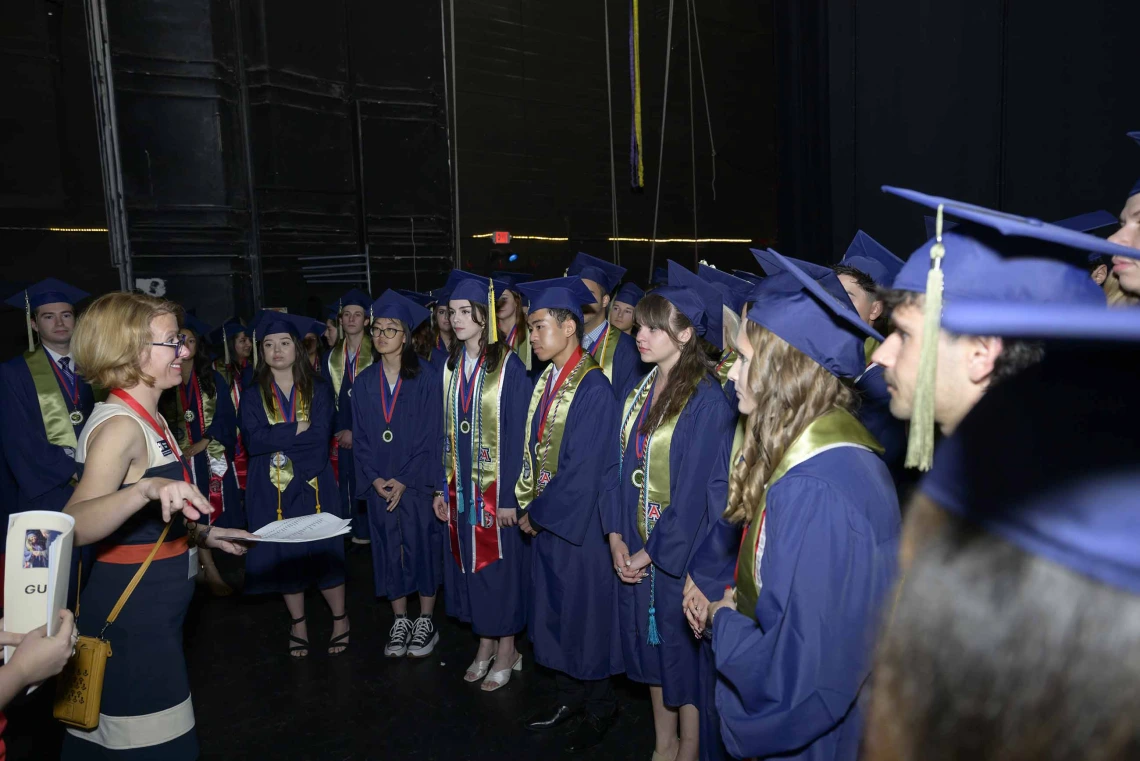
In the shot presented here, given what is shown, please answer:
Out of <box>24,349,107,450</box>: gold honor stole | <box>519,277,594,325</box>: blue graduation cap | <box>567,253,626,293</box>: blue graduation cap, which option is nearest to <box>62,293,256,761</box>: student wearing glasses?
<box>519,277,594,325</box>: blue graduation cap

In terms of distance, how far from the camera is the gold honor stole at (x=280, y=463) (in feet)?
14.0

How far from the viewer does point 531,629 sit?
138 inches

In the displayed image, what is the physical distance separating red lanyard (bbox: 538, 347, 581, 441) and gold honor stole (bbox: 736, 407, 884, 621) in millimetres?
1712

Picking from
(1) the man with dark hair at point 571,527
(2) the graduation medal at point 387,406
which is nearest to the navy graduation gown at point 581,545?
(1) the man with dark hair at point 571,527

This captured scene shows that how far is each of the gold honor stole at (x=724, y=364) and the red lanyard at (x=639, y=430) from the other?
0.40 meters

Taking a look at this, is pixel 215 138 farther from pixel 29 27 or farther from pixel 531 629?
pixel 531 629

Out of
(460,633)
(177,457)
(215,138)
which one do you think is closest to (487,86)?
(215,138)

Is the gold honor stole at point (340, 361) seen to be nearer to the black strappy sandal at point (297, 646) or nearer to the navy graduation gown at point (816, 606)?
the black strappy sandal at point (297, 646)

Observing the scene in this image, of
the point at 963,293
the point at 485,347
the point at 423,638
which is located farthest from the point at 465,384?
the point at 963,293

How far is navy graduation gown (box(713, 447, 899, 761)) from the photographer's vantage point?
5.08 ft

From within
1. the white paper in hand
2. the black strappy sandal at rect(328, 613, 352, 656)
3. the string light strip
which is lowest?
the black strappy sandal at rect(328, 613, 352, 656)

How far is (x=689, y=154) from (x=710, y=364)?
894 centimetres

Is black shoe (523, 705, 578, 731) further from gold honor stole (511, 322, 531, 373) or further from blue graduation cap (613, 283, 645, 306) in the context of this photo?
blue graduation cap (613, 283, 645, 306)

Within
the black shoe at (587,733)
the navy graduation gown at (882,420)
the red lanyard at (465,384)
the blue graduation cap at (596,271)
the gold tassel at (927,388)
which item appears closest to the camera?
the gold tassel at (927,388)
